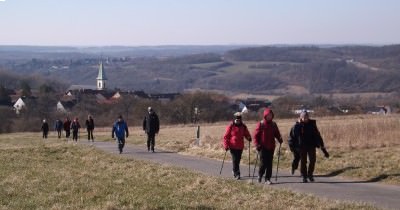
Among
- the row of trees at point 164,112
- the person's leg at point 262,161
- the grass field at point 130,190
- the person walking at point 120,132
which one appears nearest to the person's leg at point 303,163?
the person's leg at point 262,161

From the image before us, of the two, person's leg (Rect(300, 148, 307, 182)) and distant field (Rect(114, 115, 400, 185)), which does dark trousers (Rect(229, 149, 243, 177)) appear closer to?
person's leg (Rect(300, 148, 307, 182))

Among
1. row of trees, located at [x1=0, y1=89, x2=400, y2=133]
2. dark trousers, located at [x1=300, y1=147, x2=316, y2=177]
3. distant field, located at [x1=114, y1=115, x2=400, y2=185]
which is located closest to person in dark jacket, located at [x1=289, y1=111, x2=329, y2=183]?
dark trousers, located at [x1=300, y1=147, x2=316, y2=177]

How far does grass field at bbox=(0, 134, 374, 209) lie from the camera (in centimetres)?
1052

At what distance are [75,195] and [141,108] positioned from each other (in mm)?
63470

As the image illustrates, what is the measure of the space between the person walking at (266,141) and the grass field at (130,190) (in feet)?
2.99

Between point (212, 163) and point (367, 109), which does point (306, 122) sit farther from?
point (367, 109)

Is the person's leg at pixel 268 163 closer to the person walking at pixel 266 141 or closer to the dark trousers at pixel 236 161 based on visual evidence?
the person walking at pixel 266 141

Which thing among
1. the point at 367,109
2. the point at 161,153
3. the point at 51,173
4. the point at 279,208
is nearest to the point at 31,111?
the point at 367,109

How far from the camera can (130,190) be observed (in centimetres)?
1225

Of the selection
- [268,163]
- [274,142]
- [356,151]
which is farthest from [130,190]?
[356,151]

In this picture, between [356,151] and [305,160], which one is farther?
[356,151]

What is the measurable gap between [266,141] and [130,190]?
349cm

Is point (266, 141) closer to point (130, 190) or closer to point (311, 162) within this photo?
point (311, 162)

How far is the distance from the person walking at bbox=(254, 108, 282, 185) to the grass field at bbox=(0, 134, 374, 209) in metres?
0.91
